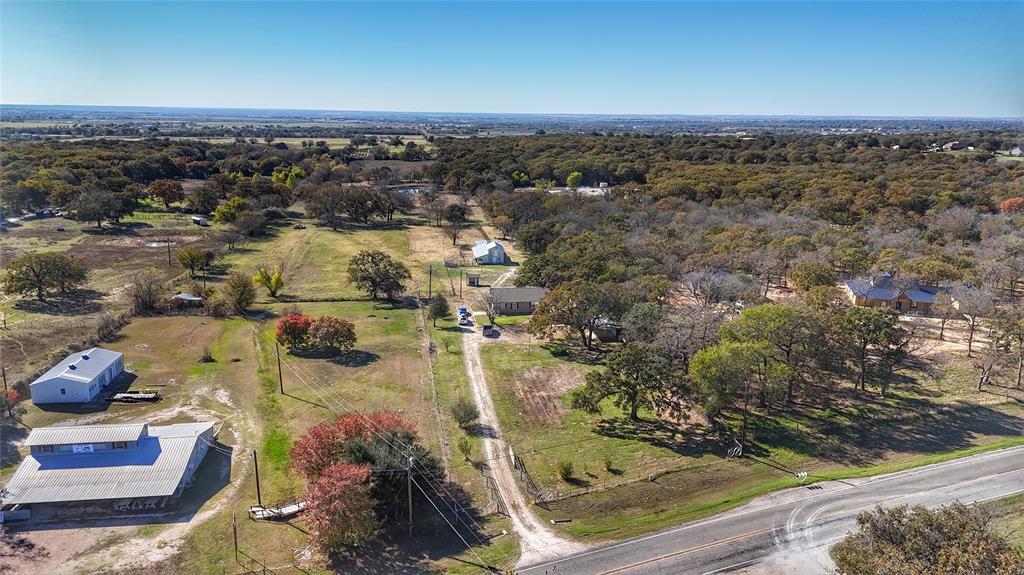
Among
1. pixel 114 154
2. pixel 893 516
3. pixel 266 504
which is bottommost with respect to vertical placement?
pixel 266 504

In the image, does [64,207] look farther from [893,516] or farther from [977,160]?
[977,160]

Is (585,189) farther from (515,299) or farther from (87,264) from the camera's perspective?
(87,264)

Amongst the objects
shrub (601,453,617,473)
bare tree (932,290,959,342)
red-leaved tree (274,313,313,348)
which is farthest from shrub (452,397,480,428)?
bare tree (932,290,959,342)

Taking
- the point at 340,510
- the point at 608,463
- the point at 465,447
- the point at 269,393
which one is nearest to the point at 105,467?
the point at 269,393

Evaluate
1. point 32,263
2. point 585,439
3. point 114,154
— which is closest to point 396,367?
point 585,439

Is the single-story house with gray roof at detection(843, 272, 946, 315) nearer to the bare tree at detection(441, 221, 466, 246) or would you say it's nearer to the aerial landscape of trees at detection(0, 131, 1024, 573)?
the aerial landscape of trees at detection(0, 131, 1024, 573)

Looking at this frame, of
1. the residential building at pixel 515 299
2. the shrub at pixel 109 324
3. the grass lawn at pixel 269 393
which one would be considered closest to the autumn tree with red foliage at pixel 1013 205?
the residential building at pixel 515 299

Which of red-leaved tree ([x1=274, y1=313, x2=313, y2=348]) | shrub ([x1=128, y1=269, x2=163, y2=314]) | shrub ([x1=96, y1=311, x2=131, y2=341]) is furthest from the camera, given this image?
shrub ([x1=128, y1=269, x2=163, y2=314])
